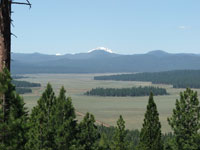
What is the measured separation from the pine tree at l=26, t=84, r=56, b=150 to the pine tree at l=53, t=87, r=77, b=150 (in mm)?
960

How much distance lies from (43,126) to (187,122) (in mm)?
25201

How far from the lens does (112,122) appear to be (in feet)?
558

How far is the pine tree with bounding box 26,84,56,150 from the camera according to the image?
1892 inches

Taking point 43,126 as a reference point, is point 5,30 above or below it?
above

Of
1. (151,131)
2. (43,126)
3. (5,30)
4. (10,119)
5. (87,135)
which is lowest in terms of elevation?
(87,135)

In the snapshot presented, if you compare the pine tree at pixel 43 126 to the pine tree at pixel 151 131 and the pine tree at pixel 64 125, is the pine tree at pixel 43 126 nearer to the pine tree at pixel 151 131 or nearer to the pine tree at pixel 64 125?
the pine tree at pixel 64 125

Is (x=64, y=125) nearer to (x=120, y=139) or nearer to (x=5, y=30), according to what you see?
(x=120, y=139)

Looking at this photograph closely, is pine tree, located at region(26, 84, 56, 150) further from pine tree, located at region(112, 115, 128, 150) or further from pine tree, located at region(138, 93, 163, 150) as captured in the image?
pine tree, located at region(138, 93, 163, 150)

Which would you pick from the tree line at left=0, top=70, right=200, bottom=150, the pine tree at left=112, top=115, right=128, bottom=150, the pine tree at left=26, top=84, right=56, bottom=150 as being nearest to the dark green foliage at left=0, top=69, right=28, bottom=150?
the tree line at left=0, top=70, right=200, bottom=150

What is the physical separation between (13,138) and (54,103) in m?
35.1

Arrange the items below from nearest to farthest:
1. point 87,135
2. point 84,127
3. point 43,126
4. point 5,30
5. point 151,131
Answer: point 5,30
point 43,126
point 87,135
point 84,127
point 151,131

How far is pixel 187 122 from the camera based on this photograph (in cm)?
5981

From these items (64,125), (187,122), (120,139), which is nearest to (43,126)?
(64,125)

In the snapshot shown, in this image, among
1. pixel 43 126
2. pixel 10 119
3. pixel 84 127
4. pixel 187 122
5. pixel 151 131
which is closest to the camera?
pixel 10 119
